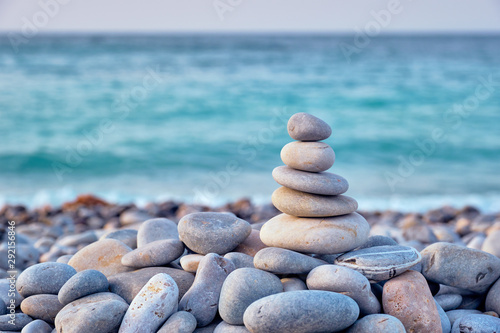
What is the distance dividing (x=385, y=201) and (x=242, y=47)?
29.9 metres

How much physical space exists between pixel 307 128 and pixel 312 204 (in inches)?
19.6

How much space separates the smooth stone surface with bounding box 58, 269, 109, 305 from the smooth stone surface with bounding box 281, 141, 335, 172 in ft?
4.68

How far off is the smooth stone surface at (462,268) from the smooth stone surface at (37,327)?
7.83 feet

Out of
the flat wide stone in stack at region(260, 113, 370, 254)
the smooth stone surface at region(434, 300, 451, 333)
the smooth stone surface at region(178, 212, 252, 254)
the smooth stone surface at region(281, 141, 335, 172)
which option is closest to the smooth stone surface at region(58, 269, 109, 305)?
the smooth stone surface at region(178, 212, 252, 254)

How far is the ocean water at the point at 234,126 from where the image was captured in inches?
395

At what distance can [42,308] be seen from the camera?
2.77 m

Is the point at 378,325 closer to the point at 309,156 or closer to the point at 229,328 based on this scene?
the point at 229,328

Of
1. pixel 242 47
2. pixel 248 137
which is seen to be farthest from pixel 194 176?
pixel 242 47

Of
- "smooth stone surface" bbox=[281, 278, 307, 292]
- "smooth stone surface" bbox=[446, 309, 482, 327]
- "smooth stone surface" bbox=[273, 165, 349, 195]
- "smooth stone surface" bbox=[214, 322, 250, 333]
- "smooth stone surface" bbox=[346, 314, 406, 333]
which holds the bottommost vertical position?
"smooth stone surface" bbox=[446, 309, 482, 327]

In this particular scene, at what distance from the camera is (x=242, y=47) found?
36.8 m

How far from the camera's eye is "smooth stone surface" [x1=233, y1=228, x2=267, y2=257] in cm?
327

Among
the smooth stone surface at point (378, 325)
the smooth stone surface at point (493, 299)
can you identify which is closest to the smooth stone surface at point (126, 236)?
the smooth stone surface at point (378, 325)

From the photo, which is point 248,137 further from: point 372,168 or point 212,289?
point 212,289

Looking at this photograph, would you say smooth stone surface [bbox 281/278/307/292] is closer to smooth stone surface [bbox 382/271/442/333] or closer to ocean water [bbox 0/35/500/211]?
smooth stone surface [bbox 382/271/442/333]
